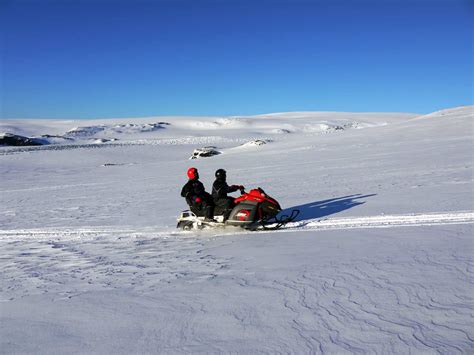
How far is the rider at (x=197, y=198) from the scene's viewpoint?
8.43m

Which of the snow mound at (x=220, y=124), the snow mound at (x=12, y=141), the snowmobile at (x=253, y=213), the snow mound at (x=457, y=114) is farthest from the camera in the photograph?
the snow mound at (x=220, y=124)

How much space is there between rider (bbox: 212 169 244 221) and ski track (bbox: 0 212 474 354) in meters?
1.28

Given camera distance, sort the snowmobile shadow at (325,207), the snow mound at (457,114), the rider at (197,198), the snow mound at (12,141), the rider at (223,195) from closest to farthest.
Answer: the rider at (223,195)
the rider at (197,198)
the snowmobile shadow at (325,207)
the snow mound at (457,114)
the snow mound at (12,141)

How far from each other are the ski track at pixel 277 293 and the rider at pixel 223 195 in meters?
1.28

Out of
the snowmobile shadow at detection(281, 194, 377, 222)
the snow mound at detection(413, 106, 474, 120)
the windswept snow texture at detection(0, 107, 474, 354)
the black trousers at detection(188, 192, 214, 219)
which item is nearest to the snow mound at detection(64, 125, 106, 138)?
the snow mound at detection(413, 106, 474, 120)

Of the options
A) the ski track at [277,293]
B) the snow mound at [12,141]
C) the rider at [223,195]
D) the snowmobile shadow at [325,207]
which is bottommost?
the ski track at [277,293]

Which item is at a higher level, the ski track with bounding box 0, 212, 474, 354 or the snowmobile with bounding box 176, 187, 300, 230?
the snowmobile with bounding box 176, 187, 300, 230

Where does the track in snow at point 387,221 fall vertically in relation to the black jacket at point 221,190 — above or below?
below

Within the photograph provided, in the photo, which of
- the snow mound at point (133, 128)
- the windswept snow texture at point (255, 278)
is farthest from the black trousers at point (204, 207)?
the snow mound at point (133, 128)

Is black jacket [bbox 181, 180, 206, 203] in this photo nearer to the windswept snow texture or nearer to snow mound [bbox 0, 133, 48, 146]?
the windswept snow texture

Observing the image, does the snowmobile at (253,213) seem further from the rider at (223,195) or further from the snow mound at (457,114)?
the snow mound at (457,114)

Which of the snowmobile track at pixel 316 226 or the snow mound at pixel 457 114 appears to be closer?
the snowmobile track at pixel 316 226

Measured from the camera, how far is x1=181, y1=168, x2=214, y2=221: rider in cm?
843

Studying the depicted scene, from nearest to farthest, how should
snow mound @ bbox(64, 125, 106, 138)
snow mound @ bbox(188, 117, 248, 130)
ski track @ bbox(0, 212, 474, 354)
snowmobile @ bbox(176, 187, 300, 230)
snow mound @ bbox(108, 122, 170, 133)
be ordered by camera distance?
ski track @ bbox(0, 212, 474, 354) → snowmobile @ bbox(176, 187, 300, 230) → snow mound @ bbox(64, 125, 106, 138) → snow mound @ bbox(108, 122, 170, 133) → snow mound @ bbox(188, 117, 248, 130)
